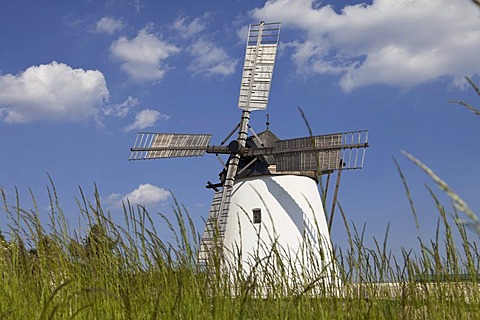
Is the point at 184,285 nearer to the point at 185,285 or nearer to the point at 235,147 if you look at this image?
the point at 185,285

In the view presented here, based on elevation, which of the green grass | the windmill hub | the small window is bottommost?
the green grass

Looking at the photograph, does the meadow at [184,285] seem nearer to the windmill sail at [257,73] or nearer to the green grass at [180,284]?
the green grass at [180,284]

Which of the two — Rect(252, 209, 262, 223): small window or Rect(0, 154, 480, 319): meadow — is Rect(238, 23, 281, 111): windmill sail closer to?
Rect(252, 209, 262, 223): small window

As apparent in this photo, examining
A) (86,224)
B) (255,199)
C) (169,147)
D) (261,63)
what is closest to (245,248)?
(255,199)

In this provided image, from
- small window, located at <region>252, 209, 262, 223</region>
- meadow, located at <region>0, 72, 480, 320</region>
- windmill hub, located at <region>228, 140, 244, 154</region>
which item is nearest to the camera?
meadow, located at <region>0, 72, 480, 320</region>

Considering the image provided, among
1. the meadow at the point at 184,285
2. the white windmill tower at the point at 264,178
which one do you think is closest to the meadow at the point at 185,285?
the meadow at the point at 184,285

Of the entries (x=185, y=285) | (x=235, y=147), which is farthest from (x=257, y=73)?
(x=185, y=285)

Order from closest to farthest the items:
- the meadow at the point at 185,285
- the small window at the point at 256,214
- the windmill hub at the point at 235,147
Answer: the meadow at the point at 185,285
the small window at the point at 256,214
the windmill hub at the point at 235,147

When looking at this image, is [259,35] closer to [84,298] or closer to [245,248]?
[245,248]

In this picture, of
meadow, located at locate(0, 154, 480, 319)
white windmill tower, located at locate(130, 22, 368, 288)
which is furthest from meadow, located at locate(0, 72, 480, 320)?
white windmill tower, located at locate(130, 22, 368, 288)

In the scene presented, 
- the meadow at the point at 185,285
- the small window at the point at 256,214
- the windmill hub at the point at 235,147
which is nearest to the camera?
the meadow at the point at 185,285

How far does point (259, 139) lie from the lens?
17469mm

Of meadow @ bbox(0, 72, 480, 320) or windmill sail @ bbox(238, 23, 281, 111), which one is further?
windmill sail @ bbox(238, 23, 281, 111)

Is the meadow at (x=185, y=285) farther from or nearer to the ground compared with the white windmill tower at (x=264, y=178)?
nearer to the ground
